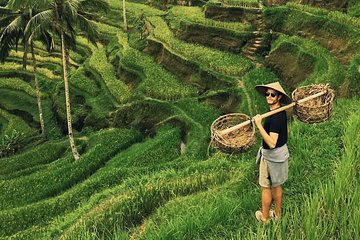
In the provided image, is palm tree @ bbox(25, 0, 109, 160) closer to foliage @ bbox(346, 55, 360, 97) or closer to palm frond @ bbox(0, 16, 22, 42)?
palm frond @ bbox(0, 16, 22, 42)

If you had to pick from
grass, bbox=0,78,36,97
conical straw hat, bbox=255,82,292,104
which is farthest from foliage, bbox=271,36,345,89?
grass, bbox=0,78,36,97

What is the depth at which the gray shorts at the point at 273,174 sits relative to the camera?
570 centimetres

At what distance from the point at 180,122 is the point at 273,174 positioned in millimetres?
14965

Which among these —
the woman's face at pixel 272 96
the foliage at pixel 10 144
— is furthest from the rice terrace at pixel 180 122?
the foliage at pixel 10 144

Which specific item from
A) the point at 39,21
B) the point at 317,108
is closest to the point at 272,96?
the point at 317,108

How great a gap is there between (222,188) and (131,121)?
14.8 metres

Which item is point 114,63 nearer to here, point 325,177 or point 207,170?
point 207,170

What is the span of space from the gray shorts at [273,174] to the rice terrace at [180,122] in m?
0.06

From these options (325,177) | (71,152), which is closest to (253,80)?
(71,152)

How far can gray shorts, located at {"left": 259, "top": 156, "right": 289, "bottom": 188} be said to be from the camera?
5.70 metres

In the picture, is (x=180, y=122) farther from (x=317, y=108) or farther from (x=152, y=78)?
(x=317, y=108)

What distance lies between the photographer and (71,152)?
21219 millimetres

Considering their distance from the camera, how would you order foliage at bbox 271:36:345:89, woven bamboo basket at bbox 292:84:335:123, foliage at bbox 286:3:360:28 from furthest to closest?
foliage at bbox 286:3:360:28 → foliage at bbox 271:36:345:89 → woven bamboo basket at bbox 292:84:335:123

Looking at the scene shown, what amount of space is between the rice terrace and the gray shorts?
0.19 ft
